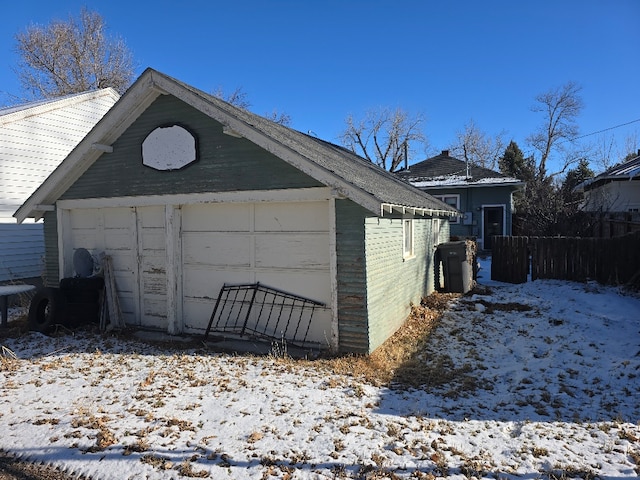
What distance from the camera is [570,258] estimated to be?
1141 centimetres

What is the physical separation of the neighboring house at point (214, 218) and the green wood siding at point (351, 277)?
2cm

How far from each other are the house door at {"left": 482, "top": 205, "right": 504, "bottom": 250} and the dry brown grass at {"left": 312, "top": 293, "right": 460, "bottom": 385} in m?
12.4

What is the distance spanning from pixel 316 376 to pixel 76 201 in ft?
20.9

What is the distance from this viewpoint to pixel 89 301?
8.05m

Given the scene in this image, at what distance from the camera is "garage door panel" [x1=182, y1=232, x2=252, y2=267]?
718 centimetres

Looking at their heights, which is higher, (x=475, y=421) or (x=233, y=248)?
(x=233, y=248)

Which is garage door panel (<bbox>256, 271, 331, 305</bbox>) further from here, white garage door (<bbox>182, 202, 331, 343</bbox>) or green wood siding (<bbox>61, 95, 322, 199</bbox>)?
green wood siding (<bbox>61, 95, 322, 199</bbox>)

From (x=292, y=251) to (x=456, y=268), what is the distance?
19.8 ft

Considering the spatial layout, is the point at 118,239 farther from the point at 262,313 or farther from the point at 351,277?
the point at 351,277

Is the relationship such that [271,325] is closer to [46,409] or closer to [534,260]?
[46,409]

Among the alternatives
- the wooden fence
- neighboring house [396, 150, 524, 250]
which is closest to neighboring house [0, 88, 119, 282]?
neighboring house [396, 150, 524, 250]

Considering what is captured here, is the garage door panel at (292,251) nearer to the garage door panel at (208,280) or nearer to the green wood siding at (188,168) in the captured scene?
the garage door panel at (208,280)

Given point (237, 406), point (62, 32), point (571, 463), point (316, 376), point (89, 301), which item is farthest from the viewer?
point (62, 32)

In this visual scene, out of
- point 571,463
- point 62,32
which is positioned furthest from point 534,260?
point 62,32
